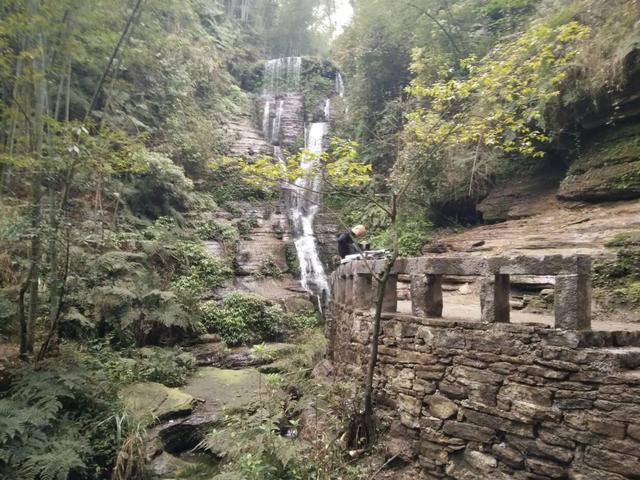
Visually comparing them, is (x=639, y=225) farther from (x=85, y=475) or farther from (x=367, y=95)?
(x=367, y=95)

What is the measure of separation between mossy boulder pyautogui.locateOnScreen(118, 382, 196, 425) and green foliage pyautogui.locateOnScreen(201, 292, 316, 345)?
3.34m

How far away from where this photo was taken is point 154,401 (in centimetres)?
689

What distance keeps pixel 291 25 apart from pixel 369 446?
34246mm

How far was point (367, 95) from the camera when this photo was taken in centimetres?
1684

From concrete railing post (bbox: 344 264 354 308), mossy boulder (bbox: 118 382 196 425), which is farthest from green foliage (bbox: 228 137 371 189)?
mossy boulder (bbox: 118 382 196 425)

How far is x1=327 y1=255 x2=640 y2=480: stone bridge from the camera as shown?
317cm

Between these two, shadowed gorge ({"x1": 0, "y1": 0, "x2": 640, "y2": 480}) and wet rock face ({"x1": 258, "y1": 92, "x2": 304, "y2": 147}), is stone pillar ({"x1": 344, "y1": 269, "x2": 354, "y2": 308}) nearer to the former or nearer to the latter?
shadowed gorge ({"x1": 0, "y1": 0, "x2": 640, "y2": 480})

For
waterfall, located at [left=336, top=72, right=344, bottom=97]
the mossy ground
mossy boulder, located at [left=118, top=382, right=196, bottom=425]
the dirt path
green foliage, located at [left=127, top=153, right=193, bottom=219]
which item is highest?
waterfall, located at [left=336, top=72, right=344, bottom=97]

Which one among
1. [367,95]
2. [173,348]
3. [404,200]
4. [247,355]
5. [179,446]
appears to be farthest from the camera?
[367,95]

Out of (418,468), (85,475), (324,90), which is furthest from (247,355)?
(324,90)

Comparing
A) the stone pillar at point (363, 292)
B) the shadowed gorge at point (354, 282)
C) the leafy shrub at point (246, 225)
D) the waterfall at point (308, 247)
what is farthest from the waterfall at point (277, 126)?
the stone pillar at point (363, 292)

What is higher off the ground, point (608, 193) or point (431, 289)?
point (608, 193)

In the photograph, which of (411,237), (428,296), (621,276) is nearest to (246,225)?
(411,237)

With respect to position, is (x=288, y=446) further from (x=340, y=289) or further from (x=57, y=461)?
(x=340, y=289)
